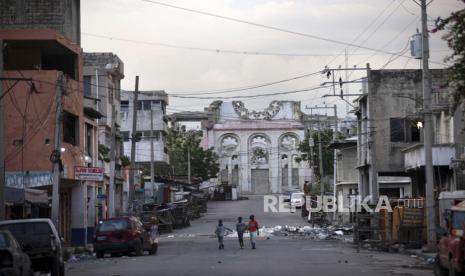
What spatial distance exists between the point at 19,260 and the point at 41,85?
25.5 m

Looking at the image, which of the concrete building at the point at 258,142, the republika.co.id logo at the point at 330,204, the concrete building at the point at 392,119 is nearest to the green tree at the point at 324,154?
the republika.co.id logo at the point at 330,204

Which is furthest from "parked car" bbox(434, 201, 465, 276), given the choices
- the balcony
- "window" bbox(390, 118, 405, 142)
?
"window" bbox(390, 118, 405, 142)

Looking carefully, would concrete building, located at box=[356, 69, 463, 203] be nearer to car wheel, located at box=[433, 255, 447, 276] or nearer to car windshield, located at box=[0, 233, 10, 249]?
car wheel, located at box=[433, 255, 447, 276]

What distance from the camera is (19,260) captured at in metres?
19.1

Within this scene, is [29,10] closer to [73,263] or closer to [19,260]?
[73,263]

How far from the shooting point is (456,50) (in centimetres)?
1694

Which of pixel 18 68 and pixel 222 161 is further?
pixel 222 161

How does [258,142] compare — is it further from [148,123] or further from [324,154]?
[148,123]

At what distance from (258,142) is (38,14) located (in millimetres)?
87123

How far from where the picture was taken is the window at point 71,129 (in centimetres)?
4691

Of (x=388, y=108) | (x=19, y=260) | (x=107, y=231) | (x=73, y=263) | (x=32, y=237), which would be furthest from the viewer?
(x=388, y=108)

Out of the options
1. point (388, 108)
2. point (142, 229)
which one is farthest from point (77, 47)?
point (388, 108)

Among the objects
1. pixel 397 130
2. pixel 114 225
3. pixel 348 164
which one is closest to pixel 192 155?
pixel 348 164

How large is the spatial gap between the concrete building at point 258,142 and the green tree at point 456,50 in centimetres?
11549
